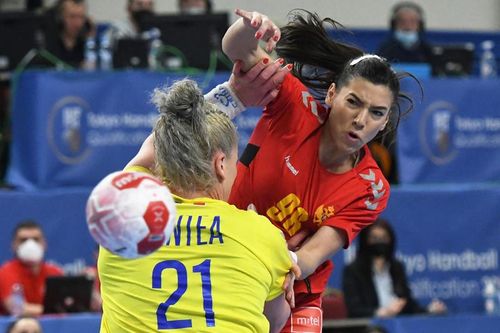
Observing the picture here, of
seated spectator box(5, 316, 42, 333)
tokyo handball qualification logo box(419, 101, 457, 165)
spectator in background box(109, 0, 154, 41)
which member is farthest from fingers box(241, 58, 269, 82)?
tokyo handball qualification logo box(419, 101, 457, 165)

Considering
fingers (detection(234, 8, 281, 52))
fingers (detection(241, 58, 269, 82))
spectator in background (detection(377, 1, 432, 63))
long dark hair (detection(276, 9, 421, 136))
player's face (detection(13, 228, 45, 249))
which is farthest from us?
spectator in background (detection(377, 1, 432, 63))

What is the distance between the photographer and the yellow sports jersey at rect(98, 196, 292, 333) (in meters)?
3.21

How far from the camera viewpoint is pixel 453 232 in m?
9.49

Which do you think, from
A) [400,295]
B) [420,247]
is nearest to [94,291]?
[400,295]

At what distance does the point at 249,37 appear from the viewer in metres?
3.96

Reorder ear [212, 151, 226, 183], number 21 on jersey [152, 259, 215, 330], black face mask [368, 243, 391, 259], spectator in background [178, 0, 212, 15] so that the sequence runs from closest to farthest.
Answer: number 21 on jersey [152, 259, 215, 330], ear [212, 151, 226, 183], black face mask [368, 243, 391, 259], spectator in background [178, 0, 212, 15]

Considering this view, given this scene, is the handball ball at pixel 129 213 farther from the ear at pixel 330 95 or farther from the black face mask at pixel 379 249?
the black face mask at pixel 379 249

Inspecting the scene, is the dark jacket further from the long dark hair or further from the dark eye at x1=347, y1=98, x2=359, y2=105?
the dark eye at x1=347, y1=98, x2=359, y2=105

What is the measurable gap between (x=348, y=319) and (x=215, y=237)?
4.62 m

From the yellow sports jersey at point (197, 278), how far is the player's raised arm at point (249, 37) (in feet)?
2.26

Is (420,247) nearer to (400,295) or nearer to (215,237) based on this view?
(400,295)

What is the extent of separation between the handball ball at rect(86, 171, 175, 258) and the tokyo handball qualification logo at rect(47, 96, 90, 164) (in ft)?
18.5

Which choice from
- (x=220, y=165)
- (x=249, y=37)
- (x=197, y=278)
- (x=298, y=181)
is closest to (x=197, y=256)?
(x=197, y=278)

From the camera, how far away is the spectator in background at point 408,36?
977cm
